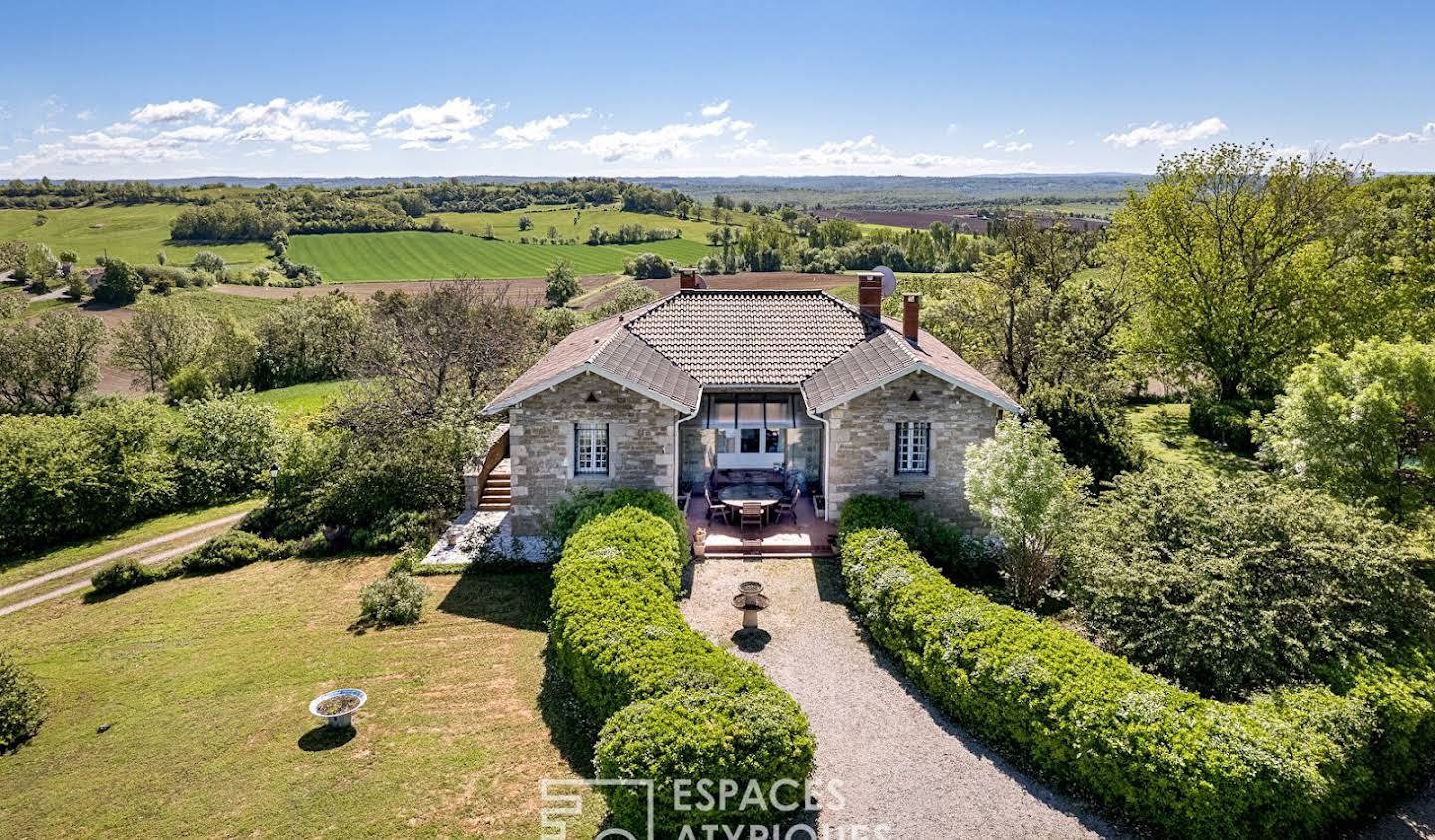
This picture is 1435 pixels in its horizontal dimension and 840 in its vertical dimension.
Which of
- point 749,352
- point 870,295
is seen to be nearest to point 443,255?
point 870,295

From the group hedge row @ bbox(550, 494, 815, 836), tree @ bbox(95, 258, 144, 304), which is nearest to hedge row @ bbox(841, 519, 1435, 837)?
hedge row @ bbox(550, 494, 815, 836)

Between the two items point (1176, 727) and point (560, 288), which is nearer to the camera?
point (1176, 727)

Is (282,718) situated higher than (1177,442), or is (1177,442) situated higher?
(1177,442)

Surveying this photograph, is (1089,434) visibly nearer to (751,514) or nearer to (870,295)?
(870,295)

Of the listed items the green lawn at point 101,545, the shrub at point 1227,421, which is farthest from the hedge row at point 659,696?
the shrub at point 1227,421

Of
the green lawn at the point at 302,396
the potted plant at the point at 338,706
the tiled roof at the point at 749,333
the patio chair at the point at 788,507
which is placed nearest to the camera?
the potted plant at the point at 338,706

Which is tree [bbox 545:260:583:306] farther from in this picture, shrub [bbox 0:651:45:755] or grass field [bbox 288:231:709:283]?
shrub [bbox 0:651:45:755]

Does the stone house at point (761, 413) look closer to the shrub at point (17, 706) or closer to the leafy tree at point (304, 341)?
the shrub at point (17, 706)
